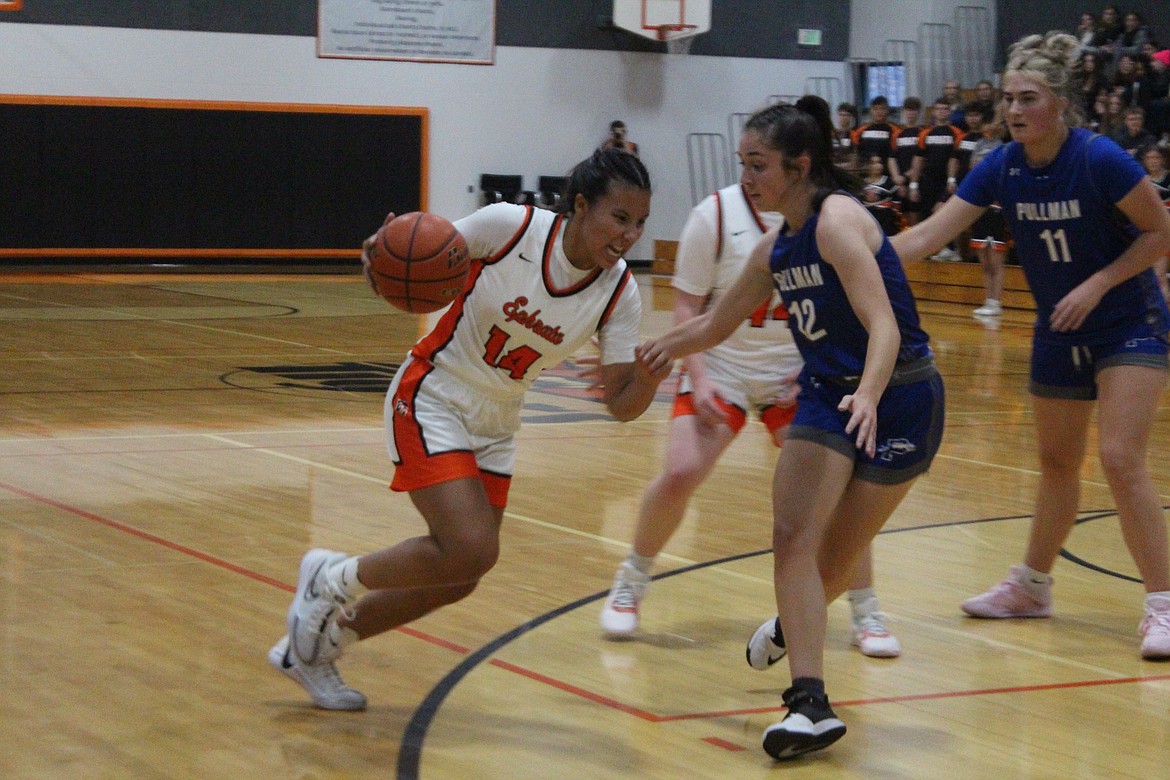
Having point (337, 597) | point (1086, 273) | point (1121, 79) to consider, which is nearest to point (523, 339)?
point (337, 597)

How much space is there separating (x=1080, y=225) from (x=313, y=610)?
2457 millimetres

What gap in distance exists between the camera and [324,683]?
372 centimetres

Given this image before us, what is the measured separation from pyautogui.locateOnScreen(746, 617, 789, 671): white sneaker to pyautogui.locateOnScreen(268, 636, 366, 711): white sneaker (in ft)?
3.29

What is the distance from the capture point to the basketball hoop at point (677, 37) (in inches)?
854

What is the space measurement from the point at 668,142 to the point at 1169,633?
18.6m

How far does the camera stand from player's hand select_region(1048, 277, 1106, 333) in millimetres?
4336

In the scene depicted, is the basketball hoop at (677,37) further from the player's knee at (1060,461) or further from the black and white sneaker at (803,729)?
the black and white sneaker at (803,729)

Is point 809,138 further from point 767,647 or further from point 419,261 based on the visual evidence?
point 767,647

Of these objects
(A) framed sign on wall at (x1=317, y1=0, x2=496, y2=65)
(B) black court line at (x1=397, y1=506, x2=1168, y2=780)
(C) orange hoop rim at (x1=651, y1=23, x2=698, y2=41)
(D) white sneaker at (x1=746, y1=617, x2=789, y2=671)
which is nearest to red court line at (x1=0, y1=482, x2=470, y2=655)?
(B) black court line at (x1=397, y1=506, x2=1168, y2=780)

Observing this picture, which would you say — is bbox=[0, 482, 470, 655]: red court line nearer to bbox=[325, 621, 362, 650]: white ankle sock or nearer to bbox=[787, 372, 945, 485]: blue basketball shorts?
bbox=[325, 621, 362, 650]: white ankle sock

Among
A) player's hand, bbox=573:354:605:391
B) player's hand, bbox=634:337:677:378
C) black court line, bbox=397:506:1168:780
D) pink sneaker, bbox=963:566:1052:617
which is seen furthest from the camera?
pink sneaker, bbox=963:566:1052:617

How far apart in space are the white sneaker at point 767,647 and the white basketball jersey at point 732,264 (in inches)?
37.8

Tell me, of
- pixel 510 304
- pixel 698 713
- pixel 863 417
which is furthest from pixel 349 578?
pixel 863 417

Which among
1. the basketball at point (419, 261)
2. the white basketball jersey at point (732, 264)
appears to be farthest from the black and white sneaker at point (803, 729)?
the white basketball jersey at point (732, 264)
